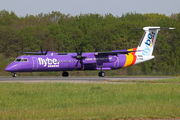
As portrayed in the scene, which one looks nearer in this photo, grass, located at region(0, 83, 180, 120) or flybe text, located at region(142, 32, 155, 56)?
grass, located at region(0, 83, 180, 120)

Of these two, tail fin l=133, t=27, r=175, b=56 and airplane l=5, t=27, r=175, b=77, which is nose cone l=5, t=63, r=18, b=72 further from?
tail fin l=133, t=27, r=175, b=56

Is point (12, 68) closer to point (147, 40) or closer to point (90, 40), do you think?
point (147, 40)

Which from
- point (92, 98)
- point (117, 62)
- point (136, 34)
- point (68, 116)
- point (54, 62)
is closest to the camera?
point (68, 116)

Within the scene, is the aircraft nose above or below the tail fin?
below

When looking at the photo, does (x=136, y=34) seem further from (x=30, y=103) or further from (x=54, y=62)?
(x=30, y=103)

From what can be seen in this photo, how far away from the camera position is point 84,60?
43000 millimetres

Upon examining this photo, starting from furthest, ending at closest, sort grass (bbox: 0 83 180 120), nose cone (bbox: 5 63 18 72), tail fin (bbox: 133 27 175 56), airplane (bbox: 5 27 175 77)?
tail fin (bbox: 133 27 175 56)
airplane (bbox: 5 27 175 77)
nose cone (bbox: 5 63 18 72)
grass (bbox: 0 83 180 120)

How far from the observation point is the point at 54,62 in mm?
40562

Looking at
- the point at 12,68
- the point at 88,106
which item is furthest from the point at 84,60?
the point at 88,106

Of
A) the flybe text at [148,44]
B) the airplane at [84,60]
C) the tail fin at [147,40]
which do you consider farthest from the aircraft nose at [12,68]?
the flybe text at [148,44]

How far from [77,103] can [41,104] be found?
6.74ft

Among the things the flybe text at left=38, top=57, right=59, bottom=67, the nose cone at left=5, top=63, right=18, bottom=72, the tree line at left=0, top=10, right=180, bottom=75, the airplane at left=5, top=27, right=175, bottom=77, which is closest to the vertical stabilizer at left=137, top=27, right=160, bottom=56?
the airplane at left=5, top=27, right=175, bottom=77

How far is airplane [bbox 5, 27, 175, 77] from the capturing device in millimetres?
38641

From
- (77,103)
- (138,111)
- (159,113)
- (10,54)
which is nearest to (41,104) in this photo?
(77,103)
